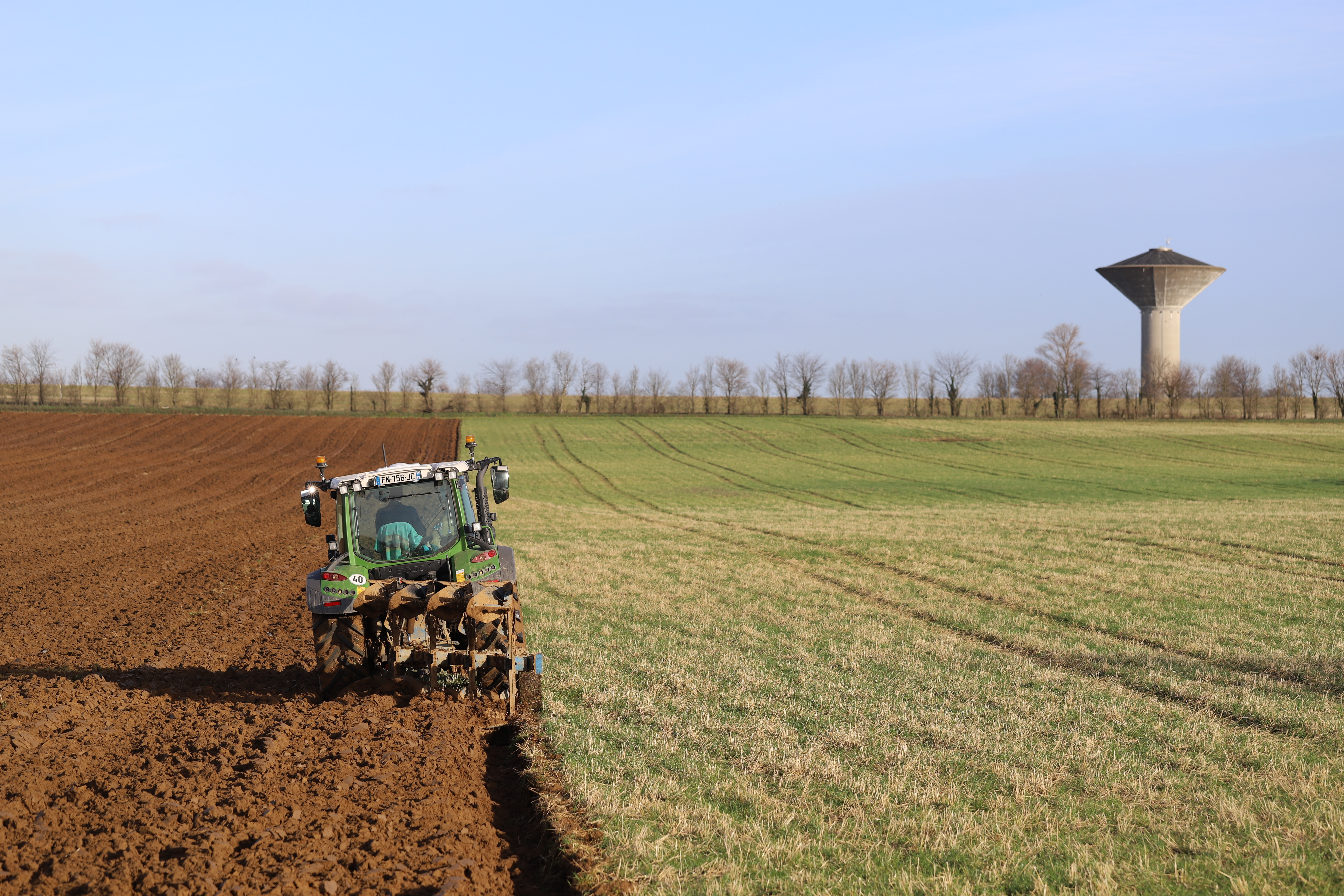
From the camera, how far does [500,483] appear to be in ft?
32.9

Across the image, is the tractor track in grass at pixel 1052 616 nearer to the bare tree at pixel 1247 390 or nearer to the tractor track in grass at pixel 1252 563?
the tractor track in grass at pixel 1252 563

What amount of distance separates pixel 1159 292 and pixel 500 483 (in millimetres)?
87790

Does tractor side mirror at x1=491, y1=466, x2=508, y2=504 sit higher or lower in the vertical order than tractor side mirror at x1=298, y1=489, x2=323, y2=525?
higher

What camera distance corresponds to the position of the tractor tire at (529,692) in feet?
30.6

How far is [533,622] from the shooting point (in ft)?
47.2

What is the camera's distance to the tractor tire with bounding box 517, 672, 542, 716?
9.32 m

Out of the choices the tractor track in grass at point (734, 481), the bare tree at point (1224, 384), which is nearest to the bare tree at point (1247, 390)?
the bare tree at point (1224, 384)

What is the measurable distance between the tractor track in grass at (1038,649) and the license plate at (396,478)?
7.29 meters

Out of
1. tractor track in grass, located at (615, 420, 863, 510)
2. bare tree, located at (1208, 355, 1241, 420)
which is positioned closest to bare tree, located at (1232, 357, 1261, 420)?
bare tree, located at (1208, 355, 1241, 420)

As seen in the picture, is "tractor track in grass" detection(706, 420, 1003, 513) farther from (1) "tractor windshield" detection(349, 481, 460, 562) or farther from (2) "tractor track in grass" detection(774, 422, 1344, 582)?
(1) "tractor windshield" detection(349, 481, 460, 562)

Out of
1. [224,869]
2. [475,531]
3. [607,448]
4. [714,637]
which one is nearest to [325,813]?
[224,869]

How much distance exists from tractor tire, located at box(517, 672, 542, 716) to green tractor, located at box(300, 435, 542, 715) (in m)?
0.01

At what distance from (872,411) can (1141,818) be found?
94.5m

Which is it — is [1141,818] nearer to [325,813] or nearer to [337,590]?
[325,813]
